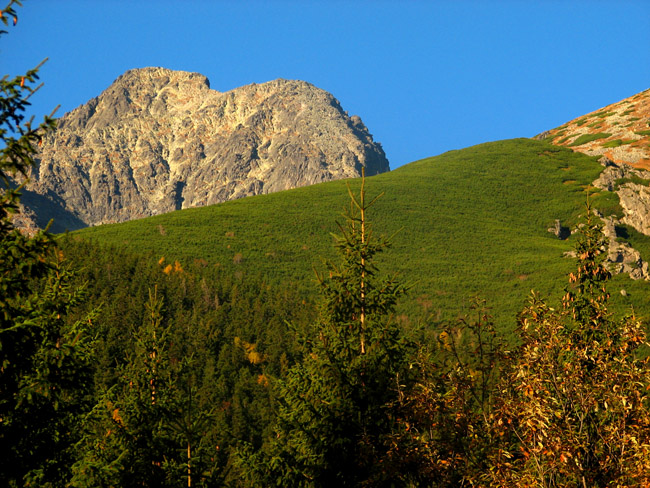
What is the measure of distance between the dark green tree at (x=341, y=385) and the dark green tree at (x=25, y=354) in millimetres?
5040

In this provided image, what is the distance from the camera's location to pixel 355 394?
16094 millimetres

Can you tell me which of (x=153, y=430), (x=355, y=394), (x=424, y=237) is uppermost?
(x=424, y=237)

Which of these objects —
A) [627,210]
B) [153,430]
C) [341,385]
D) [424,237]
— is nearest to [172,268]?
[424,237]

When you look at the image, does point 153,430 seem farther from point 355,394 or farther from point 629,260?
point 629,260

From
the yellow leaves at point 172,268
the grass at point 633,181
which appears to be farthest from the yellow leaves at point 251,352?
the grass at point 633,181

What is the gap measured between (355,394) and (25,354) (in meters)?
7.90

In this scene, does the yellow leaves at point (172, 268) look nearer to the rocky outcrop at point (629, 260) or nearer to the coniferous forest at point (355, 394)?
the rocky outcrop at point (629, 260)

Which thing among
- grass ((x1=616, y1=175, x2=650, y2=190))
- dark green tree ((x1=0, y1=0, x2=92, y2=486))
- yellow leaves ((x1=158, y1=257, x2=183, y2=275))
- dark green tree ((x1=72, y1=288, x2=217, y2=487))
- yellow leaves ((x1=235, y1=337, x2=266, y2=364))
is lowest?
yellow leaves ((x1=235, y1=337, x2=266, y2=364))

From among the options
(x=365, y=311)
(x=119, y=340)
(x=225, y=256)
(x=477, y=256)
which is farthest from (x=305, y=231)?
(x=365, y=311)

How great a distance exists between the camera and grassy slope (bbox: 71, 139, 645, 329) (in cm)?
13938

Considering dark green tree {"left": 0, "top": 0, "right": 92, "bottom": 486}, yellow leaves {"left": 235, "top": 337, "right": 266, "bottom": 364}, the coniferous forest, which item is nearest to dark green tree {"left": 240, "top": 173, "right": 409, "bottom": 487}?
the coniferous forest

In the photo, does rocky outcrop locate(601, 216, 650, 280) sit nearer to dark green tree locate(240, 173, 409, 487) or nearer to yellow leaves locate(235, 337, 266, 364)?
yellow leaves locate(235, 337, 266, 364)

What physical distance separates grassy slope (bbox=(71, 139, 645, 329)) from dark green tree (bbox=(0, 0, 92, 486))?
109667 millimetres

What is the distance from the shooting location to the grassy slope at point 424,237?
139 meters
